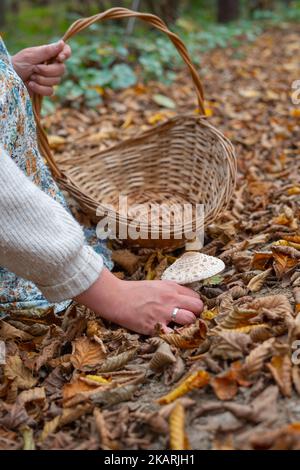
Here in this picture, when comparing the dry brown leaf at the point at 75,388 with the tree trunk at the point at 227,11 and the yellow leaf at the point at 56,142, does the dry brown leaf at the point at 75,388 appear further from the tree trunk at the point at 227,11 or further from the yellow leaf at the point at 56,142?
the tree trunk at the point at 227,11

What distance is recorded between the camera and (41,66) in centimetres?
203

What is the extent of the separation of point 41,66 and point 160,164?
1.98 feet

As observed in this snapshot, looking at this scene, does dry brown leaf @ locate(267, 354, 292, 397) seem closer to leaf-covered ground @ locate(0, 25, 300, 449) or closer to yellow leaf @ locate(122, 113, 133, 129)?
leaf-covered ground @ locate(0, 25, 300, 449)

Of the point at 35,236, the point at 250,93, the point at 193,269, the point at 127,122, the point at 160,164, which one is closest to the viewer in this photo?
the point at 35,236

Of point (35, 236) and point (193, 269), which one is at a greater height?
point (35, 236)

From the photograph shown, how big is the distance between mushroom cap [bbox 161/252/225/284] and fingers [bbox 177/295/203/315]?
7cm

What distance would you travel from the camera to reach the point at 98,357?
4.75 feet

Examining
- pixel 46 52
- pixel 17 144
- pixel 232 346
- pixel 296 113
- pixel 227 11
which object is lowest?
pixel 227 11

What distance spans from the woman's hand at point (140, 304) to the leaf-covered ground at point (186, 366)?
1.7 inches

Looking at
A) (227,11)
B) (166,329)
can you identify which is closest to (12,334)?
(166,329)

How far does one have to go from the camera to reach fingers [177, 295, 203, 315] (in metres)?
1.52

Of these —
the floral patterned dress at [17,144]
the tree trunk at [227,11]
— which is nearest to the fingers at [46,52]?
the floral patterned dress at [17,144]

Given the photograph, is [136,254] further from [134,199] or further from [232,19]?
[232,19]

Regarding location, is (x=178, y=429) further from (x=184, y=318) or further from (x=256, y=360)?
(x=184, y=318)
